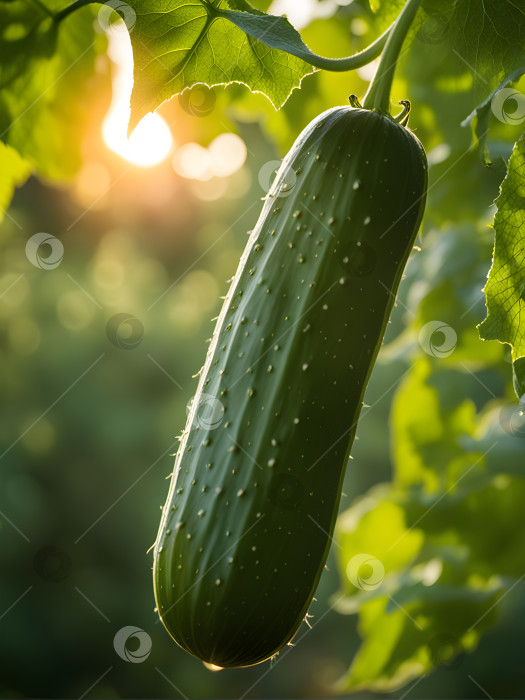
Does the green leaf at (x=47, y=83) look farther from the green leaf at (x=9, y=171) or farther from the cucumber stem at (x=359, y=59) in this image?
the cucumber stem at (x=359, y=59)

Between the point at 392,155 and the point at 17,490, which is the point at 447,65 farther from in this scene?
the point at 17,490

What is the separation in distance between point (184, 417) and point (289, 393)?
8586 mm

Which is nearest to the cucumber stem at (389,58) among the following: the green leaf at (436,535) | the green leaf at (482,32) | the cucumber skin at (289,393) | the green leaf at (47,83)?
the cucumber skin at (289,393)

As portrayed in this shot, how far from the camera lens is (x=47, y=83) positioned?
52.8 inches

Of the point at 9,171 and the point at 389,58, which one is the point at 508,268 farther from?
the point at 9,171

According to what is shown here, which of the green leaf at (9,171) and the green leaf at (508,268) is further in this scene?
the green leaf at (9,171)

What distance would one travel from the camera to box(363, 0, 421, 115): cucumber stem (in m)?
0.89

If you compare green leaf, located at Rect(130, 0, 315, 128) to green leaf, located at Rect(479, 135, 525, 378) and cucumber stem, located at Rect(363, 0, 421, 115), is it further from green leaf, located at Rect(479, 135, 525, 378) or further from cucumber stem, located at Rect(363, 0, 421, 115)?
green leaf, located at Rect(479, 135, 525, 378)

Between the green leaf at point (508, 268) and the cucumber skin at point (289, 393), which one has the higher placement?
the green leaf at point (508, 268)

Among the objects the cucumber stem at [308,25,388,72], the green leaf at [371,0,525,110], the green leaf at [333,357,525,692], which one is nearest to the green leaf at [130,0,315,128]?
the cucumber stem at [308,25,388,72]

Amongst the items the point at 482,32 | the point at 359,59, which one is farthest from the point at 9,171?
the point at 482,32

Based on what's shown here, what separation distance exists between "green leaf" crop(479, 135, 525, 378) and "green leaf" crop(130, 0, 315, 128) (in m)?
Answer: 0.33

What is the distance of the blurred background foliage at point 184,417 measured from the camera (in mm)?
1741

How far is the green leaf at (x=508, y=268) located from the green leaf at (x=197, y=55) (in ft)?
1.08
